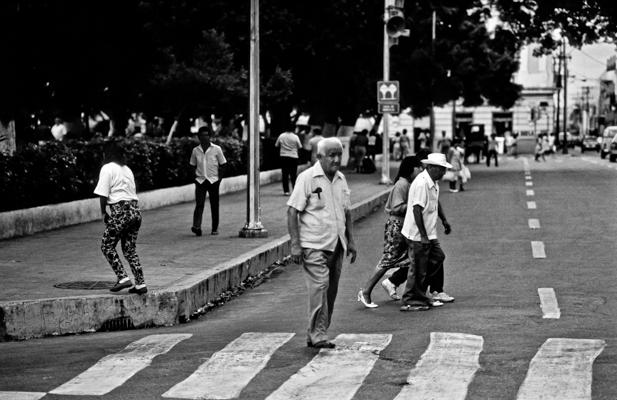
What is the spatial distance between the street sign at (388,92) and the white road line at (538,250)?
1552 centimetres

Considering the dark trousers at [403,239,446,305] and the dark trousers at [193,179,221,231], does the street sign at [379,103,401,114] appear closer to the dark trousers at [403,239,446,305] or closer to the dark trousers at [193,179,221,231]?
the dark trousers at [193,179,221,231]

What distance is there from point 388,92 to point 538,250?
54.3 feet

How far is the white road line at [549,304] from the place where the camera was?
12297mm

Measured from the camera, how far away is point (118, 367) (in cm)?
972

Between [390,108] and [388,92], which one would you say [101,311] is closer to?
[390,108]

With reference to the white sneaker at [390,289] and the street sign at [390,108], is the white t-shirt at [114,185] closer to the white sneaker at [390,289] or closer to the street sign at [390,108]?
the white sneaker at [390,289]

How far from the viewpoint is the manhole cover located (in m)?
13.3

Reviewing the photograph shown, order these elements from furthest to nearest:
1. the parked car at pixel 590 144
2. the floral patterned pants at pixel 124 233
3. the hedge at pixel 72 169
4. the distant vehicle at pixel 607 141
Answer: the parked car at pixel 590 144, the distant vehicle at pixel 607 141, the hedge at pixel 72 169, the floral patterned pants at pixel 124 233

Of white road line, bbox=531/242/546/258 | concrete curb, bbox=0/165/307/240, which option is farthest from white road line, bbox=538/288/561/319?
concrete curb, bbox=0/165/307/240

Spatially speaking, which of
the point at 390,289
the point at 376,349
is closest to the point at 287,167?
the point at 390,289

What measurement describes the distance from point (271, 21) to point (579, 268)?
22755 mm

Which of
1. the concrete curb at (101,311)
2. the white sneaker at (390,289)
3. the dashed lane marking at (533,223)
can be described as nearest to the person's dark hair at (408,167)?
the white sneaker at (390,289)

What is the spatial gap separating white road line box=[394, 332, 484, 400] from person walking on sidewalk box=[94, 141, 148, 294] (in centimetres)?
351

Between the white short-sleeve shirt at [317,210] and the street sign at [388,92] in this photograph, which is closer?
the white short-sleeve shirt at [317,210]
